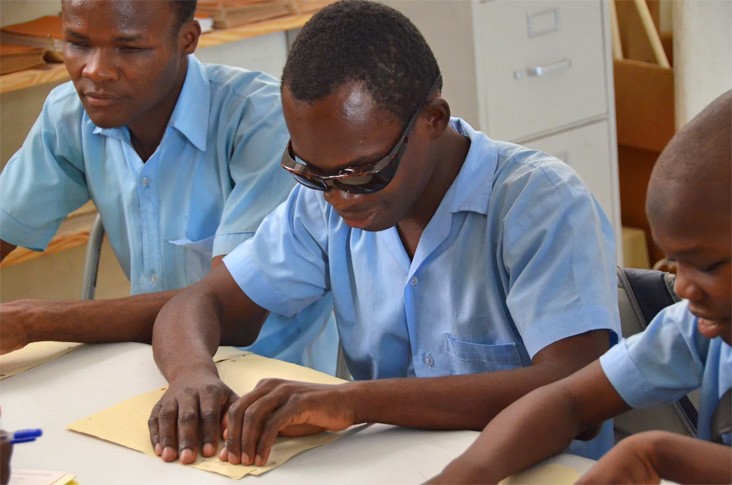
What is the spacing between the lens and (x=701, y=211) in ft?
3.50

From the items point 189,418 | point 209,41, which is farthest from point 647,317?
point 209,41

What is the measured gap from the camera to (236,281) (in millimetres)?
1741

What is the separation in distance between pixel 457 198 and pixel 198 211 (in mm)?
727

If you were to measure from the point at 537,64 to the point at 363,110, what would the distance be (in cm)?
197

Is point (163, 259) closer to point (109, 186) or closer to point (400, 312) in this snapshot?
point (109, 186)

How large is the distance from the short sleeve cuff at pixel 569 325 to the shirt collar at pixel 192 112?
0.90m

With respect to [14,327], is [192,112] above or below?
above

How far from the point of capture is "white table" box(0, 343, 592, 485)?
1.24 m

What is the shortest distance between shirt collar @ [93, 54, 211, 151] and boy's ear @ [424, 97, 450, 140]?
27.9 inches

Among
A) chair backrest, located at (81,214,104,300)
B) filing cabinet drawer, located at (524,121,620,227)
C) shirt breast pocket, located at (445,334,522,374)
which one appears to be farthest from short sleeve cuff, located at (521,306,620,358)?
filing cabinet drawer, located at (524,121,620,227)

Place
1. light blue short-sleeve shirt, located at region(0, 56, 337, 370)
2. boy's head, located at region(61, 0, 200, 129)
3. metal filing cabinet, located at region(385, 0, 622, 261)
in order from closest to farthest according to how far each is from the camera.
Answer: boy's head, located at region(61, 0, 200, 129)
light blue short-sleeve shirt, located at region(0, 56, 337, 370)
metal filing cabinet, located at region(385, 0, 622, 261)

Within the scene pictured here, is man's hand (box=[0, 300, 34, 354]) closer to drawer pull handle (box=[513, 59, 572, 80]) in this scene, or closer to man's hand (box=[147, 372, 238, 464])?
man's hand (box=[147, 372, 238, 464])

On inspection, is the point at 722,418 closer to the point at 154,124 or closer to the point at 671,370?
the point at 671,370

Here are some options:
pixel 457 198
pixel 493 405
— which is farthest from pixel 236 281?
pixel 493 405
